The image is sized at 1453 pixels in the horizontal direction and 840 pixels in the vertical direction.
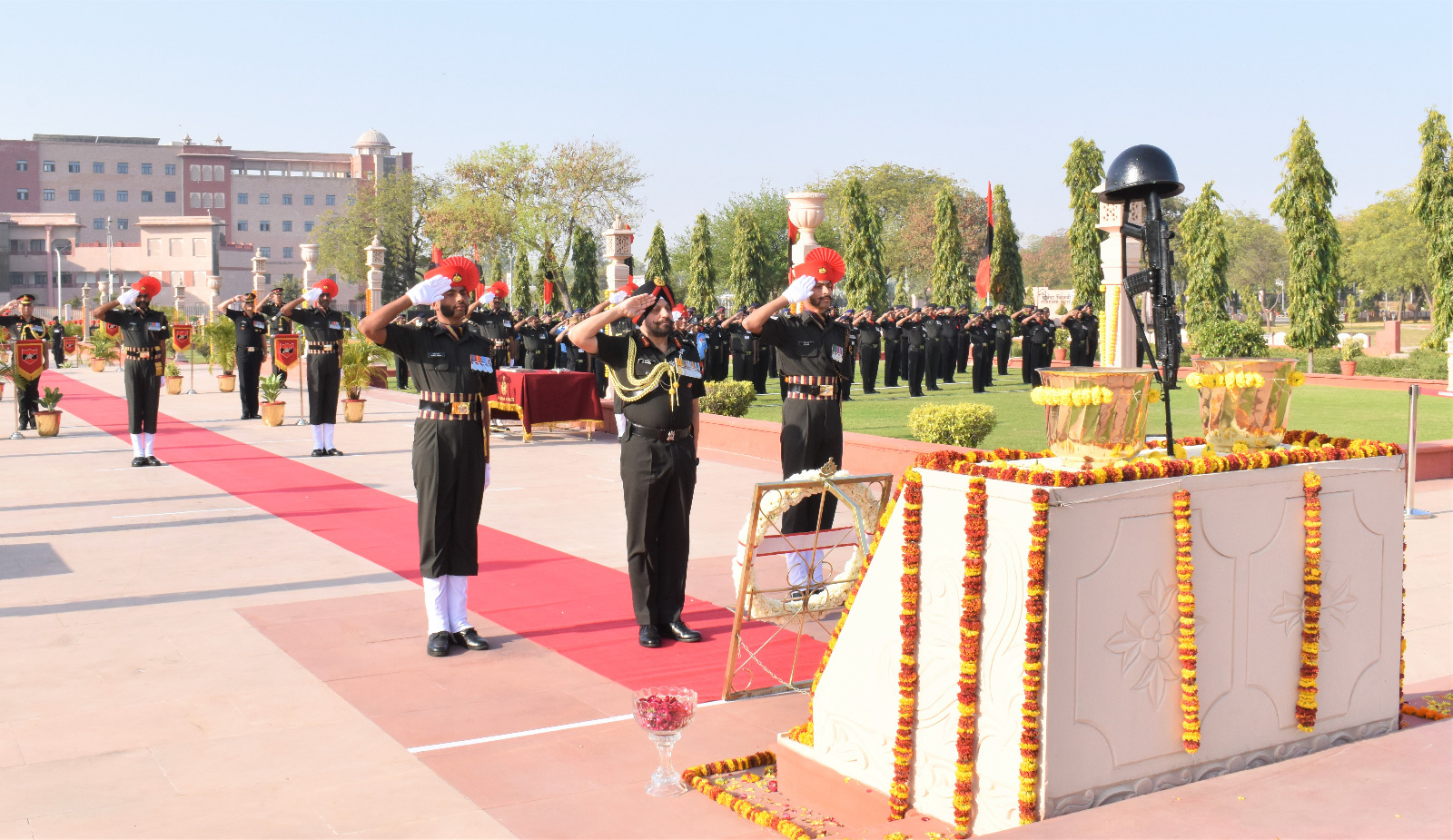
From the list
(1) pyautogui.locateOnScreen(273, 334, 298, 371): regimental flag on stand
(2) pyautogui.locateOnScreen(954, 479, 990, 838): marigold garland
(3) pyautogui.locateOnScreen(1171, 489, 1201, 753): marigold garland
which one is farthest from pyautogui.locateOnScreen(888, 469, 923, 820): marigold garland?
(1) pyautogui.locateOnScreen(273, 334, 298, 371): regimental flag on stand

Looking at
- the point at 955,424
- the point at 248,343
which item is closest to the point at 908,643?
the point at 955,424

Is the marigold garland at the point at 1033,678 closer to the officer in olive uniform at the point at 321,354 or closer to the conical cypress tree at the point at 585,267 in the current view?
the officer in olive uniform at the point at 321,354

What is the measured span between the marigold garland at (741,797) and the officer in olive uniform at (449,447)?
2.24 meters

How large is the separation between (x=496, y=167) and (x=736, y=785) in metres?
53.5

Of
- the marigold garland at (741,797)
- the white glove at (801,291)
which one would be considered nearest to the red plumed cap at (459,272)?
the white glove at (801,291)

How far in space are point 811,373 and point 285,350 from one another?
1551cm

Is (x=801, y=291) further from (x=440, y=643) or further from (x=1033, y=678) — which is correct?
(x=1033, y=678)

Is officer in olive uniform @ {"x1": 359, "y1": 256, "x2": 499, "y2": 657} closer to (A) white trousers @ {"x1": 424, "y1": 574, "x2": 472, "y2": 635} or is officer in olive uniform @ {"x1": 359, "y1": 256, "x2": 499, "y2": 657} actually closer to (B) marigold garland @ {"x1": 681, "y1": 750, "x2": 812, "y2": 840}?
(A) white trousers @ {"x1": 424, "y1": 574, "x2": 472, "y2": 635}

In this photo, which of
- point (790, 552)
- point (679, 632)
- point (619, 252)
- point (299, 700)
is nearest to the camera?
point (299, 700)

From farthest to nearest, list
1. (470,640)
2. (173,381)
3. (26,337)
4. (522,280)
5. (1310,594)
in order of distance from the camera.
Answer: (522,280), (173,381), (26,337), (470,640), (1310,594)

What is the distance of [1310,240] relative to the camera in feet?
110

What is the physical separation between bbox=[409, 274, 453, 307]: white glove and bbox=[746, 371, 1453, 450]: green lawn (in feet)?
31.2

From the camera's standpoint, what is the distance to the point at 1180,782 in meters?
4.07

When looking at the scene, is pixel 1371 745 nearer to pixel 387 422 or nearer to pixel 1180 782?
pixel 1180 782
